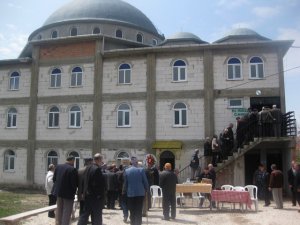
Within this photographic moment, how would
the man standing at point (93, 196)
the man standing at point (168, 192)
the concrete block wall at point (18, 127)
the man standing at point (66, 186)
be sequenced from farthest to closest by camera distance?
the concrete block wall at point (18, 127), the man standing at point (168, 192), the man standing at point (66, 186), the man standing at point (93, 196)

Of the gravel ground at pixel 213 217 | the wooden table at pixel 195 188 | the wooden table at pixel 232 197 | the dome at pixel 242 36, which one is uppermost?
the dome at pixel 242 36

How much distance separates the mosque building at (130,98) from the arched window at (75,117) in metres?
0.06

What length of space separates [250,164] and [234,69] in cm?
536

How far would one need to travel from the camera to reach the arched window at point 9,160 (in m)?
23.6

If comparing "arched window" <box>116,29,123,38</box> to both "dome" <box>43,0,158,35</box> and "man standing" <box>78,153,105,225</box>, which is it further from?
"man standing" <box>78,153,105,225</box>

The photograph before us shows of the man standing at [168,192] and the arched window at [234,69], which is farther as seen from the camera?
the arched window at [234,69]

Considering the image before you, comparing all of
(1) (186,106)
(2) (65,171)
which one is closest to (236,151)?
(1) (186,106)

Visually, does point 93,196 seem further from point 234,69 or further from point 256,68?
point 256,68

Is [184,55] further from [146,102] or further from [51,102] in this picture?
[51,102]

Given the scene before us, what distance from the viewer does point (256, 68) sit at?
803 inches

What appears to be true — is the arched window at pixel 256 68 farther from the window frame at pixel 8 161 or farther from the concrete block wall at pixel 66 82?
the window frame at pixel 8 161

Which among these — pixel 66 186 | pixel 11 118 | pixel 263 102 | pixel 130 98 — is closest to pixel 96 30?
pixel 130 98

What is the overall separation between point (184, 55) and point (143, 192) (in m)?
13.5

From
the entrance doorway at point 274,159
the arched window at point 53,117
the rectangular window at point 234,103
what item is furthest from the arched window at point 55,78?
Result: the entrance doorway at point 274,159
